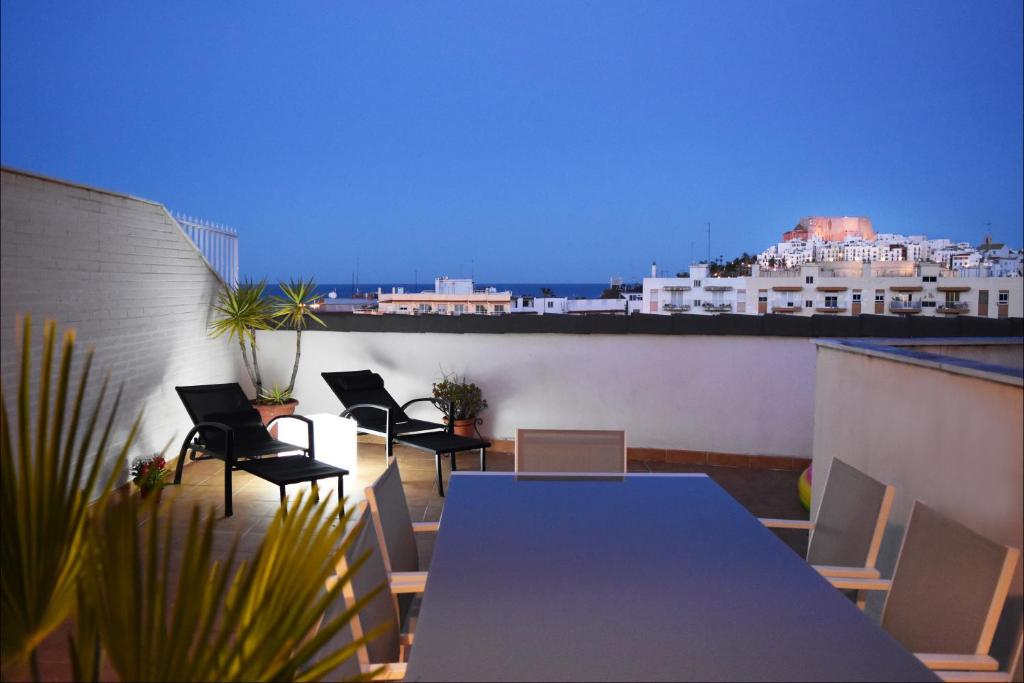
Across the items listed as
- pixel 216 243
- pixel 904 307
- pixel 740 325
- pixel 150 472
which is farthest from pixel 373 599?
pixel 904 307

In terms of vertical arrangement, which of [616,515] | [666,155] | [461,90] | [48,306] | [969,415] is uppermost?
[461,90]

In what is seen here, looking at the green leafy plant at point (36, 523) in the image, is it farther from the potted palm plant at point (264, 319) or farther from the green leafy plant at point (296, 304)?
the green leafy plant at point (296, 304)

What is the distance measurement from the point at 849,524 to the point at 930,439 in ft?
1.55

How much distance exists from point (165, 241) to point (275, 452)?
2.26 meters

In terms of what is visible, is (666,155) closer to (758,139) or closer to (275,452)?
(758,139)

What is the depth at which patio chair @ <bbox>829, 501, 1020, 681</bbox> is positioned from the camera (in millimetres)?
1798

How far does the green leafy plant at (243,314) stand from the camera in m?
6.92

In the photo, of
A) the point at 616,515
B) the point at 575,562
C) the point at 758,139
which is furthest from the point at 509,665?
the point at 758,139

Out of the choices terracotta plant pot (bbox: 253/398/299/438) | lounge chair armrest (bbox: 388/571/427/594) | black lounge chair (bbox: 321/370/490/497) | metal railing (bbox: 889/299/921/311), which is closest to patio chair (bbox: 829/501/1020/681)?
lounge chair armrest (bbox: 388/571/427/594)

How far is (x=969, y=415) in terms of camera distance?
248 cm

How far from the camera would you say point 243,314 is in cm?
690

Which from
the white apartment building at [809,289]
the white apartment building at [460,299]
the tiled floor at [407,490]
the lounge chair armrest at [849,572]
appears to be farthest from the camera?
the white apartment building at [809,289]

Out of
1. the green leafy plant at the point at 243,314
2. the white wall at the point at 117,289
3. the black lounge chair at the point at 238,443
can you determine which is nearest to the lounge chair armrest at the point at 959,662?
the black lounge chair at the point at 238,443

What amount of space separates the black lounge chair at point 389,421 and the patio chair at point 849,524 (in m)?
3.18
